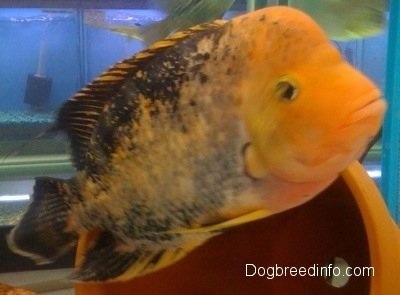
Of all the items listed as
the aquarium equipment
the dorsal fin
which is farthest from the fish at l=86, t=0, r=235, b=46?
the aquarium equipment

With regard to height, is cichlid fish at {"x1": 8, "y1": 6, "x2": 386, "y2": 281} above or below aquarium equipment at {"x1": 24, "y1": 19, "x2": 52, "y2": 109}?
above

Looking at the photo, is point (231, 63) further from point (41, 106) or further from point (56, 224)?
point (41, 106)

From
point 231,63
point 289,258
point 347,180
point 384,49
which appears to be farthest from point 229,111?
point 384,49

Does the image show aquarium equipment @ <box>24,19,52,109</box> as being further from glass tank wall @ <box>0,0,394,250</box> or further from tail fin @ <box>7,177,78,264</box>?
tail fin @ <box>7,177,78,264</box>

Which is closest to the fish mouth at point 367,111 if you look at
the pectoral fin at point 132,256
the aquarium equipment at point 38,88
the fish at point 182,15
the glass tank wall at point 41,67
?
the pectoral fin at point 132,256

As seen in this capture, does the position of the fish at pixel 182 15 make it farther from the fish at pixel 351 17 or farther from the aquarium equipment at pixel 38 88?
the aquarium equipment at pixel 38 88

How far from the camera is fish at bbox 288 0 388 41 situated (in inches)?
21.9

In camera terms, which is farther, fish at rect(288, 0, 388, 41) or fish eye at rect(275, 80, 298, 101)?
fish at rect(288, 0, 388, 41)

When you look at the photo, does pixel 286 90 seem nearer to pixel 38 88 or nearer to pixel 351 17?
pixel 351 17

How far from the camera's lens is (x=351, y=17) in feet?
1.83

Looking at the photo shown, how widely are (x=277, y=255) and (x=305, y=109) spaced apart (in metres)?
0.33

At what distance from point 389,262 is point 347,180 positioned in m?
0.08

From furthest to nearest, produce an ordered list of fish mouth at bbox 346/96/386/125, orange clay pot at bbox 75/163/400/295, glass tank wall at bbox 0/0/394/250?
1. glass tank wall at bbox 0/0/394/250
2. orange clay pot at bbox 75/163/400/295
3. fish mouth at bbox 346/96/386/125

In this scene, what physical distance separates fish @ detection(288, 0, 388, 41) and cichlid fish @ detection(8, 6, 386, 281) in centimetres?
14
